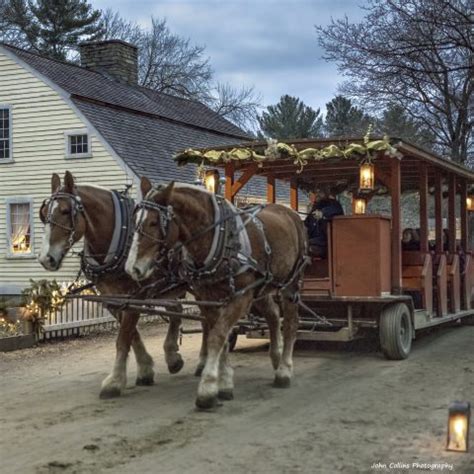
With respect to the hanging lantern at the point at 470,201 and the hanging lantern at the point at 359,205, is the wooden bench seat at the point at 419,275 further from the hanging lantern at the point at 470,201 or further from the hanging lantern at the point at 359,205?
the hanging lantern at the point at 470,201

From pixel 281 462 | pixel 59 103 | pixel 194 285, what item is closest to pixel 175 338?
pixel 194 285

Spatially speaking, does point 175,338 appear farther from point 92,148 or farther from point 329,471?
point 92,148

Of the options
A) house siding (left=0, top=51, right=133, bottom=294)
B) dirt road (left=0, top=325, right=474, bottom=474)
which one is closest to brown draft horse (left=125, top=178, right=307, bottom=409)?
dirt road (left=0, top=325, right=474, bottom=474)

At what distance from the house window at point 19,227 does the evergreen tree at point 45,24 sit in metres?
18.5

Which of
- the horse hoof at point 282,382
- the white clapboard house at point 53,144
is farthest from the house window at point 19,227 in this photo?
Result: the horse hoof at point 282,382

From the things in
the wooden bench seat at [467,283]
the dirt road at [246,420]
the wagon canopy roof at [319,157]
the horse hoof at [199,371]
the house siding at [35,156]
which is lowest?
the dirt road at [246,420]

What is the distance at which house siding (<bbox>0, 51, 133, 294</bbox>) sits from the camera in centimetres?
1984

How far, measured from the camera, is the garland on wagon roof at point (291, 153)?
9.25m

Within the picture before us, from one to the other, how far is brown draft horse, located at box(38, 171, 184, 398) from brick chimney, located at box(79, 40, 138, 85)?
18.8m

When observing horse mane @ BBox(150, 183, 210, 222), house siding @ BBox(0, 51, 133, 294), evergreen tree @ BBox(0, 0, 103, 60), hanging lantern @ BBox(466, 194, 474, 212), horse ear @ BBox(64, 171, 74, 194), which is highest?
evergreen tree @ BBox(0, 0, 103, 60)

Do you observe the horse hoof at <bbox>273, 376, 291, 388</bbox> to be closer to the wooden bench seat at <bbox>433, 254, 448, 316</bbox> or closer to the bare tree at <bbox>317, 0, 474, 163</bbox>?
the wooden bench seat at <bbox>433, 254, 448, 316</bbox>

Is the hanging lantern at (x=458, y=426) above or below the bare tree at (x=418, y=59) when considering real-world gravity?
below

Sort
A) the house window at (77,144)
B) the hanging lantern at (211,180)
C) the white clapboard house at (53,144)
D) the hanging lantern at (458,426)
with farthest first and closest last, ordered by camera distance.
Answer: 1. the house window at (77,144)
2. the white clapboard house at (53,144)
3. the hanging lantern at (211,180)
4. the hanging lantern at (458,426)

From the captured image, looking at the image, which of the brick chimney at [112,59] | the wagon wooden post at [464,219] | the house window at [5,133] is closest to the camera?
the wagon wooden post at [464,219]
